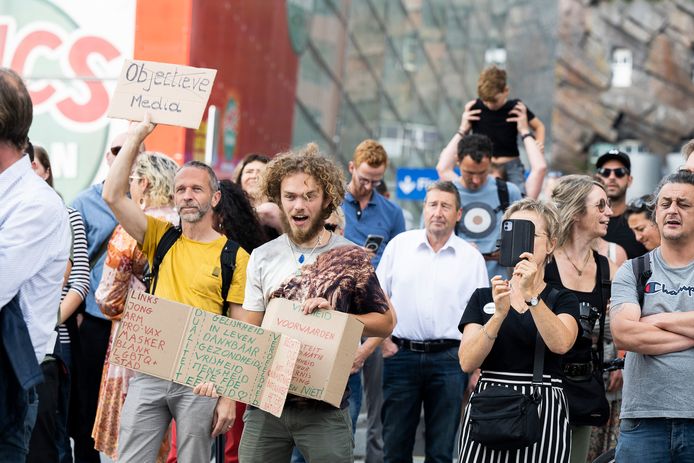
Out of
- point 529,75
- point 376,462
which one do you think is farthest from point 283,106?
point 529,75

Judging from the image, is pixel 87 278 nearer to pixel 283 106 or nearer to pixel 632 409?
pixel 632 409

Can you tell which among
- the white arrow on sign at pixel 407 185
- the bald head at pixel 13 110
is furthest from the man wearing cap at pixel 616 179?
the white arrow on sign at pixel 407 185

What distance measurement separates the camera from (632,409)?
4.86 m

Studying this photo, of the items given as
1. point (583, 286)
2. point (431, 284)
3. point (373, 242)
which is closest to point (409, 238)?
point (431, 284)

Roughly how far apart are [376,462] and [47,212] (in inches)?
188

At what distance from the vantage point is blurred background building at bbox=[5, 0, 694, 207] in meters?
10.7

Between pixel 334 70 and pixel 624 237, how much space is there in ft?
49.0

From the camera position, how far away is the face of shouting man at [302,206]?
4.89 meters

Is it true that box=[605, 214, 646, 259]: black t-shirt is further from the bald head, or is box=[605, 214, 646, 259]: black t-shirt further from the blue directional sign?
the blue directional sign

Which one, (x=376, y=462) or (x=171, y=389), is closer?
(x=171, y=389)

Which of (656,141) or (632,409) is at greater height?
(656,141)

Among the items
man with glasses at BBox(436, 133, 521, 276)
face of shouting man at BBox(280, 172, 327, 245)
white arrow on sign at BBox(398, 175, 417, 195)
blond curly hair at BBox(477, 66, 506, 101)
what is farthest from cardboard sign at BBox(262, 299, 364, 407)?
white arrow on sign at BBox(398, 175, 417, 195)

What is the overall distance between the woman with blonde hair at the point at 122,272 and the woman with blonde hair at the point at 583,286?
7.32 ft

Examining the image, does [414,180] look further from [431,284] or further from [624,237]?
[431,284]
